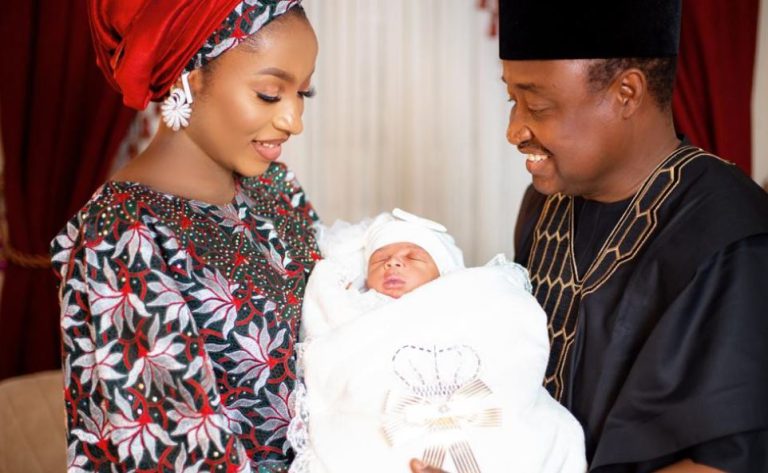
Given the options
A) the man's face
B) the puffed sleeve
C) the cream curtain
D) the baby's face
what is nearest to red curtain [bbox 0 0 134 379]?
the cream curtain

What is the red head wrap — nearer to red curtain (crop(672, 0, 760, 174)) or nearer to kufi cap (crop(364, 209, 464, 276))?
kufi cap (crop(364, 209, 464, 276))

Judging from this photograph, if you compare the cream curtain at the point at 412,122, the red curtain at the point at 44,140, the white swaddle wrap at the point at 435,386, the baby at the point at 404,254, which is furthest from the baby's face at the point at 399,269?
the red curtain at the point at 44,140

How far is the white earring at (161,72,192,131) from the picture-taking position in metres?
2.03

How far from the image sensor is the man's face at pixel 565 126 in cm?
208

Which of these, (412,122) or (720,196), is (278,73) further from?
(412,122)

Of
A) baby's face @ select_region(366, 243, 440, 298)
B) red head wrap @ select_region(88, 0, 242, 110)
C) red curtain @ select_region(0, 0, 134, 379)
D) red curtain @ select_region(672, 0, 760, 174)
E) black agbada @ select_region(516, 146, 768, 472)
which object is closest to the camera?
black agbada @ select_region(516, 146, 768, 472)

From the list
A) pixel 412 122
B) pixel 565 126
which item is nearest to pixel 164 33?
pixel 565 126

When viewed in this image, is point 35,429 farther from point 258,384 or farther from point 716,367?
point 716,367

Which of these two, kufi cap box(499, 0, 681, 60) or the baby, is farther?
the baby

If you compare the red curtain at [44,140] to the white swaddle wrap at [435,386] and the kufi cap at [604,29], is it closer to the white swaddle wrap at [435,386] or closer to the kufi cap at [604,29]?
the white swaddle wrap at [435,386]

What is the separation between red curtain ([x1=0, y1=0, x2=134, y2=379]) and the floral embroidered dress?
1.95m

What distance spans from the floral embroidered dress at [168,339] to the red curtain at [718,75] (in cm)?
210

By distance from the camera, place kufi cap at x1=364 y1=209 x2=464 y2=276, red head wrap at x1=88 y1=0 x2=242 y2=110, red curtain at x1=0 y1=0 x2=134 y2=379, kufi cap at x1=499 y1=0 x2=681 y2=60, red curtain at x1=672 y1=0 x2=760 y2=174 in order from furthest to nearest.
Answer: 1. red curtain at x1=0 y1=0 x2=134 y2=379
2. red curtain at x1=672 y1=0 x2=760 y2=174
3. kufi cap at x1=364 y1=209 x2=464 y2=276
4. kufi cap at x1=499 y1=0 x2=681 y2=60
5. red head wrap at x1=88 y1=0 x2=242 y2=110

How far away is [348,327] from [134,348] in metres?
0.49
